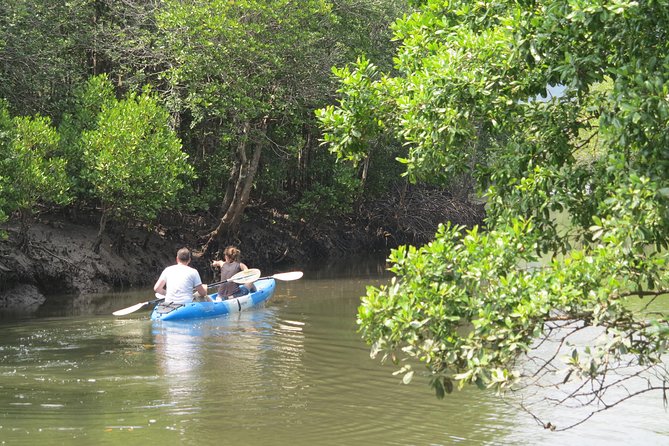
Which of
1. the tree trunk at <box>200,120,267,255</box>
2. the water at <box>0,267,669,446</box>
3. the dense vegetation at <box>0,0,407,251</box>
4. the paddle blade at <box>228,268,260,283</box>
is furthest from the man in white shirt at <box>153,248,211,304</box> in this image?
the tree trunk at <box>200,120,267,255</box>

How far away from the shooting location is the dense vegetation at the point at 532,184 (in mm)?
4680

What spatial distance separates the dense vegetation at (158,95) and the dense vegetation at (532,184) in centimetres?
1044

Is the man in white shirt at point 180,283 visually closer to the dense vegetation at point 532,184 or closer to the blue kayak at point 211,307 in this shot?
the blue kayak at point 211,307

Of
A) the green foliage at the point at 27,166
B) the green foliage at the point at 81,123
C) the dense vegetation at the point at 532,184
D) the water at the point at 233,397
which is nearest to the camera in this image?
the dense vegetation at the point at 532,184

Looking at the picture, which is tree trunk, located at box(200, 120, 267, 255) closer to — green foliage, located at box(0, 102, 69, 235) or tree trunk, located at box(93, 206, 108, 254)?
tree trunk, located at box(93, 206, 108, 254)

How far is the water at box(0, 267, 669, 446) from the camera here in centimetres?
753

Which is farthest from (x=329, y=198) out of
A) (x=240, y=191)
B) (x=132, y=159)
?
(x=132, y=159)

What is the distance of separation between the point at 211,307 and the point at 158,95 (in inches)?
294

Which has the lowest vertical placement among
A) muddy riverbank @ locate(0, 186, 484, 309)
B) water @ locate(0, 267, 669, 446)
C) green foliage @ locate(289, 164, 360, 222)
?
water @ locate(0, 267, 669, 446)

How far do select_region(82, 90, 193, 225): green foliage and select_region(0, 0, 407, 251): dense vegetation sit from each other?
0.09 ft

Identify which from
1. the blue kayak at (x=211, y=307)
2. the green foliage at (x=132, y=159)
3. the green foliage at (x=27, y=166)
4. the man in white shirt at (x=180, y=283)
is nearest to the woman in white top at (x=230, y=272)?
the blue kayak at (x=211, y=307)

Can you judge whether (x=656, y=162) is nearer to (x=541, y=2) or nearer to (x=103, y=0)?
(x=541, y=2)

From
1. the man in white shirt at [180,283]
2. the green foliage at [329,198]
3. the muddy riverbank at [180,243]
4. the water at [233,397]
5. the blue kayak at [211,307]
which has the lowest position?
the water at [233,397]

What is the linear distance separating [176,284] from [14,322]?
9.06 feet
